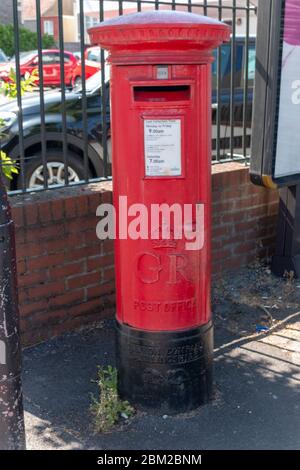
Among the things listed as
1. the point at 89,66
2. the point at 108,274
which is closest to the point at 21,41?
the point at 89,66

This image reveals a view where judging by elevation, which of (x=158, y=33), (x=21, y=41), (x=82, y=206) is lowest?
(x=82, y=206)

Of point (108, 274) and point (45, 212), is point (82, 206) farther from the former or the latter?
point (108, 274)

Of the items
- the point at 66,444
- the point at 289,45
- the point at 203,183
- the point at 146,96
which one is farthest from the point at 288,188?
the point at 66,444

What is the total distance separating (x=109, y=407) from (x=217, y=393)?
0.69 meters

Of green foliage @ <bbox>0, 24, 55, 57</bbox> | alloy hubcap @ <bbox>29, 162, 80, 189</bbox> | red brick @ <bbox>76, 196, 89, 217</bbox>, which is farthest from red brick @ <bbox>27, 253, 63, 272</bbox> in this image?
green foliage @ <bbox>0, 24, 55, 57</bbox>

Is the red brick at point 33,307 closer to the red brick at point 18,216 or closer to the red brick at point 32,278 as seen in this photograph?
the red brick at point 32,278

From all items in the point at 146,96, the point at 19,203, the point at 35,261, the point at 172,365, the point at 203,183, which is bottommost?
the point at 172,365

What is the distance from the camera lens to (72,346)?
4004mm

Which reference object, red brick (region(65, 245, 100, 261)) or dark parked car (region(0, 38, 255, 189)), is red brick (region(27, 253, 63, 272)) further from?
dark parked car (region(0, 38, 255, 189))

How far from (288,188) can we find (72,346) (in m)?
2.33

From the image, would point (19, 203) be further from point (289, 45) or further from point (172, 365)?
point (289, 45)

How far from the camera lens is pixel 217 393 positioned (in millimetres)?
3449

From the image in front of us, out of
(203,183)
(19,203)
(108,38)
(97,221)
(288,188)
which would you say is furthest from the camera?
(288,188)

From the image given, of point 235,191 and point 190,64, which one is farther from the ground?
point 190,64
